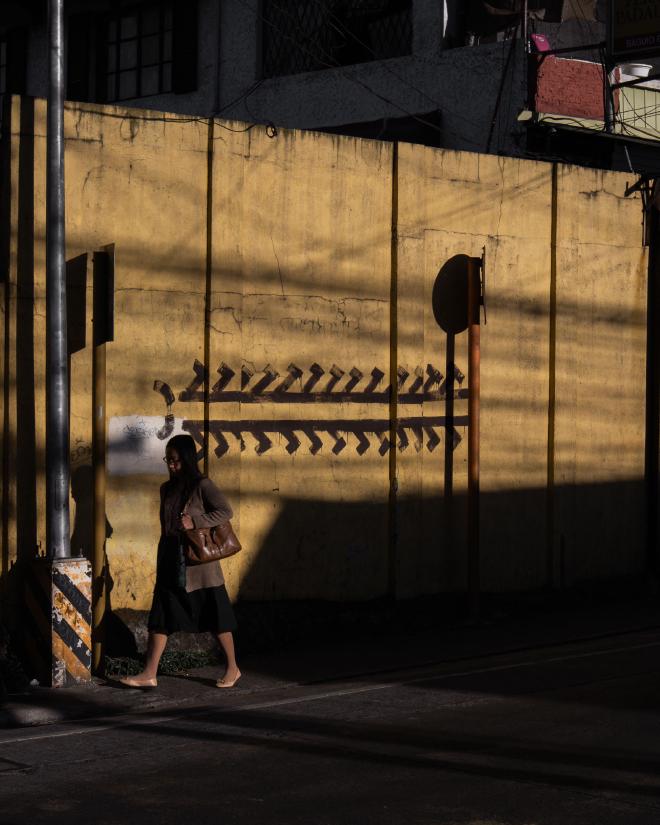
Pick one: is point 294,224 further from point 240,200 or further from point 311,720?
point 311,720

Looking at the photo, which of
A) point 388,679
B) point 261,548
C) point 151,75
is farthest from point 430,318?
point 151,75

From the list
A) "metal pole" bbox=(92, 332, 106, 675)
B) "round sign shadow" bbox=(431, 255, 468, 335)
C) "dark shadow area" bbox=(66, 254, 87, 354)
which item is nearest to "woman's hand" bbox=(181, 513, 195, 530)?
"metal pole" bbox=(92, 332, 106, 675)

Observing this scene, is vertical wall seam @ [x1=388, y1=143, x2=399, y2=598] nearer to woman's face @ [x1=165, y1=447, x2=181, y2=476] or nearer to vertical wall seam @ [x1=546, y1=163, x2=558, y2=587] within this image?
vertical wall seam @ [x1=546, y1=163, x2=558, y2=587]

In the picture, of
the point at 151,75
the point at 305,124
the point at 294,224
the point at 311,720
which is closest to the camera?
the point at 311,720

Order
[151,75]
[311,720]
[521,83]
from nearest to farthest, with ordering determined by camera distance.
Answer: [311,720]
[521,83]
[151,75]

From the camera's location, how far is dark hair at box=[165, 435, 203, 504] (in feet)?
32.8

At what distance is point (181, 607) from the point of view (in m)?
10.1

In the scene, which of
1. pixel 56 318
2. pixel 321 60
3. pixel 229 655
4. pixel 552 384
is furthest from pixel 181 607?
pixel 321 60

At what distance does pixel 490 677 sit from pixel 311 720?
1.92m

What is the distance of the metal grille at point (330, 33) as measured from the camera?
732 inches

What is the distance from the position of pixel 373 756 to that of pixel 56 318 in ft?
13.1

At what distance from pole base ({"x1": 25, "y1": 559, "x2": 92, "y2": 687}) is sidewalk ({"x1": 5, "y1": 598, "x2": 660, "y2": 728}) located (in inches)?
5.6

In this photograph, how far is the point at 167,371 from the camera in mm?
11172

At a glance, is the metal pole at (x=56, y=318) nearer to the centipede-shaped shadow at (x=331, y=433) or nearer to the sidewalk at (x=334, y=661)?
the sidewalk at (x=334, y=661)
